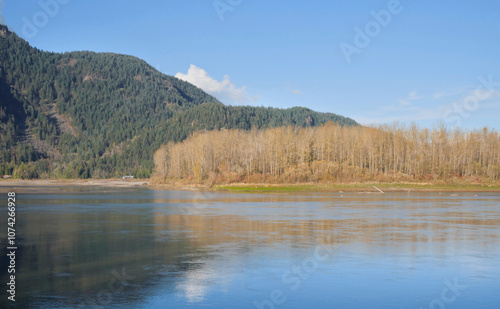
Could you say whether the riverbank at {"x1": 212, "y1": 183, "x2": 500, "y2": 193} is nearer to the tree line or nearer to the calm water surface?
the tree line

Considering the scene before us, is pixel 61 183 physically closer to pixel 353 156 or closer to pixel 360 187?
pixel 353 156

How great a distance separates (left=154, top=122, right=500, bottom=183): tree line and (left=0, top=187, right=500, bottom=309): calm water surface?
77136 millimetres

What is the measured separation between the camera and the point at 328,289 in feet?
49.7

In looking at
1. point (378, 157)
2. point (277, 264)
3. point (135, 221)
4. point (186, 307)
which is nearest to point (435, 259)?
point (277, 264)

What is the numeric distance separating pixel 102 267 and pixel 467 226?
2528cm

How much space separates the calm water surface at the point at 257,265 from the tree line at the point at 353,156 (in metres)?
77.1

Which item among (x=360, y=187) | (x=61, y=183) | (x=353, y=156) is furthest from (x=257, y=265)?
(x=61, y=183)

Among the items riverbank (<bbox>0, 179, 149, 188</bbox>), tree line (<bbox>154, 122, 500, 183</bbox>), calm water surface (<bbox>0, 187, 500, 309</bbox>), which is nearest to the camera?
calm water surface (<bbox>0, 187, 500, 309</bbox>)

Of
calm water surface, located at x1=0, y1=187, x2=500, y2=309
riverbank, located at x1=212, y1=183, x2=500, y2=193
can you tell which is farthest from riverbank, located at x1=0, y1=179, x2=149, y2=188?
calm water surface, located at x1=0, y1=187, x2=500, y2=309

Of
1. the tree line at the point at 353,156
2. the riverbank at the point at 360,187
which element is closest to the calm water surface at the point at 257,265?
the riverbank at the point at 360,187

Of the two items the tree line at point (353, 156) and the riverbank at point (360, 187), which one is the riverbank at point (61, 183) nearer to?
the tree line at point (353, 156)

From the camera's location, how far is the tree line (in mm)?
109062

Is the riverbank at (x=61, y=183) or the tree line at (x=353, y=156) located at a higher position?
the tree line at (x=353, y=156)

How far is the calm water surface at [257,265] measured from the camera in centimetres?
1399
